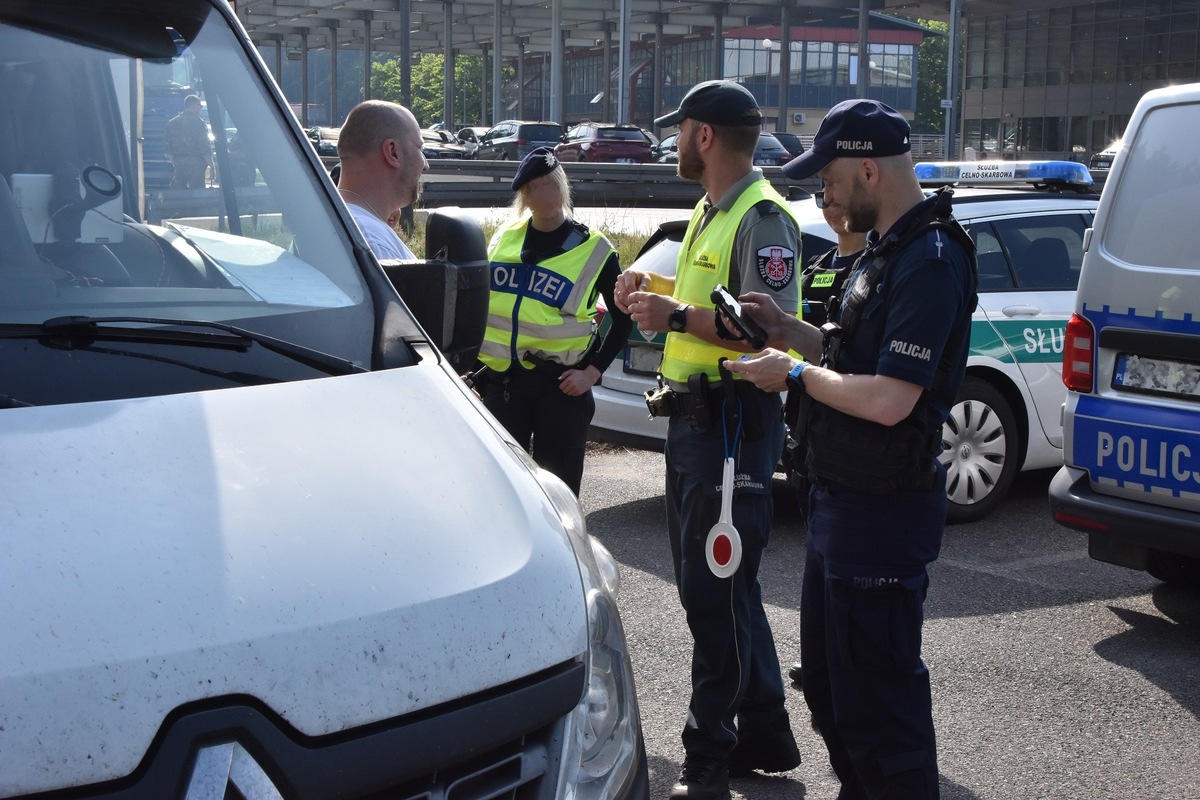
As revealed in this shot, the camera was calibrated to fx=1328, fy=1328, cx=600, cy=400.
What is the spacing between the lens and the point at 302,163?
120 inches

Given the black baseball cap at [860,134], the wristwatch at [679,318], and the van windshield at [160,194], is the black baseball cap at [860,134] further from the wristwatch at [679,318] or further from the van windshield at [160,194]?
the van windshield at [160,194]

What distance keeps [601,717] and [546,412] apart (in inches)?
126

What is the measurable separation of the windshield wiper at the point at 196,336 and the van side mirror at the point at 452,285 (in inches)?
17.2

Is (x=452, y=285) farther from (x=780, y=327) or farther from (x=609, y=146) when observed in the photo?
(x=609, y=146)

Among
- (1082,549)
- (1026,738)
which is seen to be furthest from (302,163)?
(1082,549)

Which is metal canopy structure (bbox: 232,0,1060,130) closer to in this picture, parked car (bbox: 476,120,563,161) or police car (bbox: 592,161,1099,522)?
parked car (bbox: 476,120,563,161)

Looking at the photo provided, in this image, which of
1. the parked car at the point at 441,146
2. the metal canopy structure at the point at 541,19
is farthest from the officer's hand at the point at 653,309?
the metal canopy structure at the point at 541,19

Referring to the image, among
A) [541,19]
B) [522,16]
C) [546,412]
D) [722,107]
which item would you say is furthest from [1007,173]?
[522,16]

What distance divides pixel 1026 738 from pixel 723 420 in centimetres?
160

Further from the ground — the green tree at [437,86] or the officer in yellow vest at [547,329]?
the green tree at [437,86]

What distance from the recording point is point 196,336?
251 cm

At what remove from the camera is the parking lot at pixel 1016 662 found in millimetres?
4129

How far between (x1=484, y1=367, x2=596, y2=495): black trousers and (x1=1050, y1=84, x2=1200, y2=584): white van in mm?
1940

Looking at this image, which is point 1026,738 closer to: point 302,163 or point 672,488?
point 672,488
